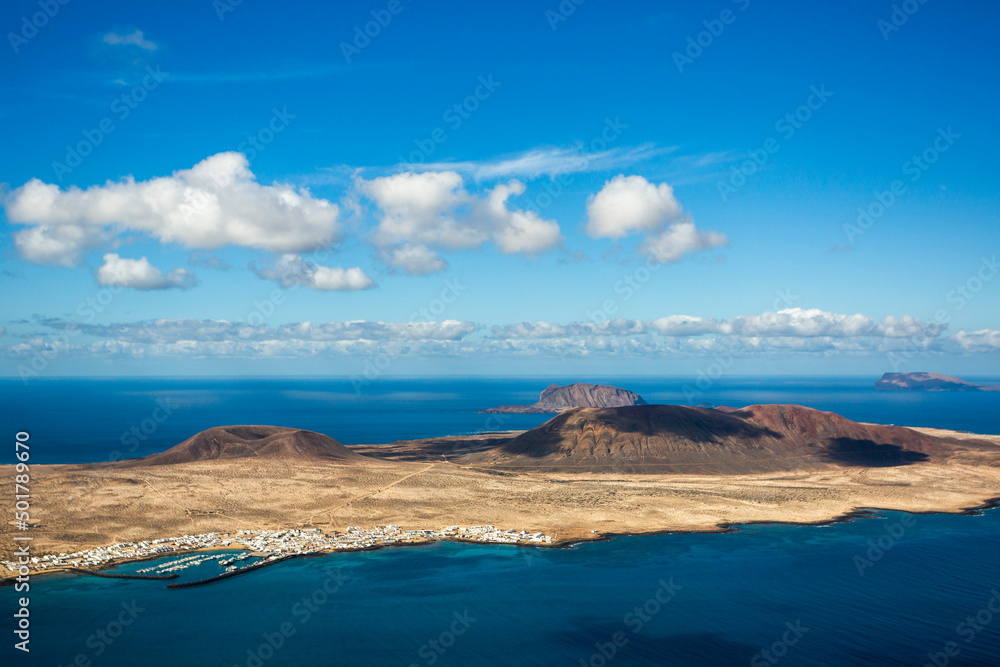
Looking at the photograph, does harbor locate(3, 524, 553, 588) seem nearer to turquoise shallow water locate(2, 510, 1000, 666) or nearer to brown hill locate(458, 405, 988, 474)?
turquoise shallow water locate(2, 510, 1000, 666)

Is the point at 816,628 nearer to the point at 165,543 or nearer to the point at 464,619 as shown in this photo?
the point at 464,619

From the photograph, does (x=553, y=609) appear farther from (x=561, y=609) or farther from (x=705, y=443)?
(x=705, y=443)

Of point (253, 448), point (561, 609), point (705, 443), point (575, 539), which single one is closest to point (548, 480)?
point (575, 539)

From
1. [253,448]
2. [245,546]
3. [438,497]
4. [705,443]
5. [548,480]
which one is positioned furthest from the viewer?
[705,443]

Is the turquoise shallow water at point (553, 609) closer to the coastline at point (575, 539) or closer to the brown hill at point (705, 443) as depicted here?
the coastline at point (575, 539)

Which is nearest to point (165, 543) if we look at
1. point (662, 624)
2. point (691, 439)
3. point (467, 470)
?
point (662, 624)
